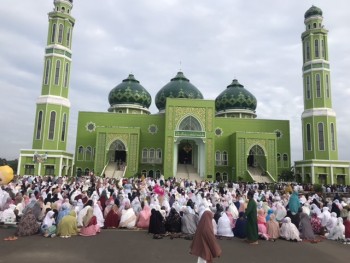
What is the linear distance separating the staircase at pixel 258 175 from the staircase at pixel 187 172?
15.2ft

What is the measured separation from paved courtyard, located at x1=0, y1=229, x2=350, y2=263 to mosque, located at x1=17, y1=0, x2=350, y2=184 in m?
19.4

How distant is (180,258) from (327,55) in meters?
30.4

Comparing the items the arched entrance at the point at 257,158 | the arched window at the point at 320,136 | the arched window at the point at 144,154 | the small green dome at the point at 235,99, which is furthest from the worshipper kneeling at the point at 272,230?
the small green dome at the point at 235,99

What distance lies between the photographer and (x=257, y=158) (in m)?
30.1

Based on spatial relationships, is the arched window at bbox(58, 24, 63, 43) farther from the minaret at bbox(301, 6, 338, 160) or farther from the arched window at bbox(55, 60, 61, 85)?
the minaret at bbox(301, 6, 338, 160)

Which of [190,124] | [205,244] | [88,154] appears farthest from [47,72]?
[205,244]

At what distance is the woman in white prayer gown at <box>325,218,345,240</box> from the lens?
883 centimetres

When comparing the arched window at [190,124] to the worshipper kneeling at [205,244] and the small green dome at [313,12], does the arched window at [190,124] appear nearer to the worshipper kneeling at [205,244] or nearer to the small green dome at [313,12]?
the small green dome at [313,12]

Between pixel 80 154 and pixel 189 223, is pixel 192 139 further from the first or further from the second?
pixel 189 223

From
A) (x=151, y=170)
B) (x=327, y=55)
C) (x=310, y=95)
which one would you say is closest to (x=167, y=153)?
(x=151, y=170)

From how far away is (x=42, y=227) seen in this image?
8164mm

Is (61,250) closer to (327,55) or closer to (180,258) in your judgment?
(180,258)

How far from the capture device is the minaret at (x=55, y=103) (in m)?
27.9

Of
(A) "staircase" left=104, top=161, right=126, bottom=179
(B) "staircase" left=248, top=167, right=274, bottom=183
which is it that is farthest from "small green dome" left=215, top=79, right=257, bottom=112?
(A) "staircase" left=104, top=161, right=126, bottom=179
